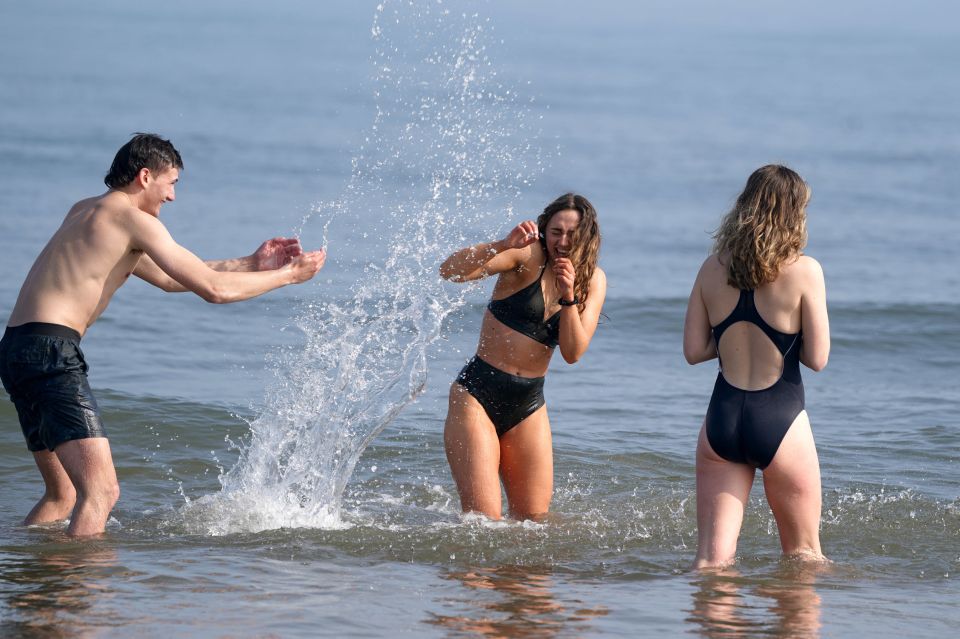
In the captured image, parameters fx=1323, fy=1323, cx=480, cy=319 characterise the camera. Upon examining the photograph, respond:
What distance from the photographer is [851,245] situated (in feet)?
64.7

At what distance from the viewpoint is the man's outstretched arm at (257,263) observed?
6.65 meters

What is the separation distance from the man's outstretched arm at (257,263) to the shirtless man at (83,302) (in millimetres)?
471

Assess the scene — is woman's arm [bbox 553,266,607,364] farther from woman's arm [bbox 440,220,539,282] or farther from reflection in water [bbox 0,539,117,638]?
reflection in water [bbox 0,539,117,638]

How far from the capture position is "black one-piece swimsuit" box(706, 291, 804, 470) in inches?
212

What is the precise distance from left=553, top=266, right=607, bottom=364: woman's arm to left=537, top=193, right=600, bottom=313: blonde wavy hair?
44mm

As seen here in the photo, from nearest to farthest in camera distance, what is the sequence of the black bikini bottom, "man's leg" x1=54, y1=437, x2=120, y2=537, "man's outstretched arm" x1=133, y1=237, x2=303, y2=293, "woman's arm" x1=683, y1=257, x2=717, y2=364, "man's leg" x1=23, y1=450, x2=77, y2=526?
"woman's arm" x1=683, y1=257, x2=717, y2=364
"man's leg" x1=54, y1=437, x2=120, y2=537
"man's leg" x1=23, y1=450, x2=77, y2=526
"man's outstretched arm" x1=133, y1=237, x2=303, y2=293
the black bikini bottom

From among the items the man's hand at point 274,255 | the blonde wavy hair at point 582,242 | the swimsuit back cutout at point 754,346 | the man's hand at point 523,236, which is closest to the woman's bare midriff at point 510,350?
the blonde wavy hair at point 582,242

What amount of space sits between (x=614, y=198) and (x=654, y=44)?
209ft

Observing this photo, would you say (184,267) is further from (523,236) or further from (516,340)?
(516,340)

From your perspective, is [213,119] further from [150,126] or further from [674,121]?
[674,121]

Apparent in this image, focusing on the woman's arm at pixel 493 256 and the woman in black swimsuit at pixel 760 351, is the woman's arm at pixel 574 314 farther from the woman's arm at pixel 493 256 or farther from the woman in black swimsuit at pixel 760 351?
the woman in black swimsuit at pixel 760 351

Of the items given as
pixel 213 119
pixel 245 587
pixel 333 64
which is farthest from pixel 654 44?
pixel 245 587

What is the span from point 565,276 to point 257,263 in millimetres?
1562

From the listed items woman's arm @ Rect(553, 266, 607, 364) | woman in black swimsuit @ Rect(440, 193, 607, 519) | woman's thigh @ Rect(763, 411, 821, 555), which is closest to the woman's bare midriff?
woman in black swimsuit @ Rect(440, 193, 607, 519)
